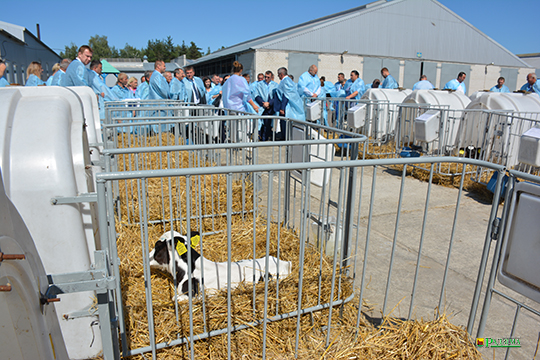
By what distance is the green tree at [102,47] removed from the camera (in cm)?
11919

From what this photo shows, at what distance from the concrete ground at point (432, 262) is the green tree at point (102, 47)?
5160 inches

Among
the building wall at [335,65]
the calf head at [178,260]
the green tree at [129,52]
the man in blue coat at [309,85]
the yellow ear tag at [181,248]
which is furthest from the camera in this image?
the green tree at [129,52]

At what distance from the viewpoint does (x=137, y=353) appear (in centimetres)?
237

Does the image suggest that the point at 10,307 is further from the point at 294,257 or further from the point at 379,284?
the point at 379,284

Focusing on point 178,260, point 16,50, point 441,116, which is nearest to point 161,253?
point 178,260

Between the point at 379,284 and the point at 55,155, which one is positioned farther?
the point at 379,284

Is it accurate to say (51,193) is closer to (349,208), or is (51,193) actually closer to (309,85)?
(349,208)

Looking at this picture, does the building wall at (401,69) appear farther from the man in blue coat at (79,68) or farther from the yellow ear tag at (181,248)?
the yellow ear tag at (181,248)

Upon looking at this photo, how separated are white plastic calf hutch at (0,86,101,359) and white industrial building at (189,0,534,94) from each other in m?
21.6

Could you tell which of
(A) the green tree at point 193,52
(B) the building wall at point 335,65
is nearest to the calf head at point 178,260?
(B) the building wall at point 335,65

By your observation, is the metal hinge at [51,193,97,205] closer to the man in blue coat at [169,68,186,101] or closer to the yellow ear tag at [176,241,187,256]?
the yellow ear tag at [176,241,187,256]

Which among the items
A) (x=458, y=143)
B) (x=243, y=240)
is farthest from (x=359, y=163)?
(x=458, y=143)

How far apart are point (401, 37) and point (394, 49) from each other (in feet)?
3.85

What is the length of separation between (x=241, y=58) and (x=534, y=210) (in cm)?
2462
